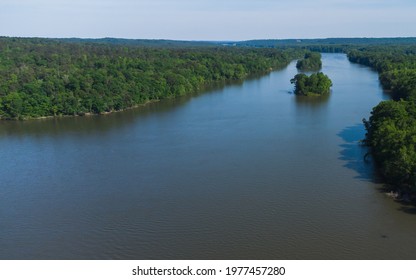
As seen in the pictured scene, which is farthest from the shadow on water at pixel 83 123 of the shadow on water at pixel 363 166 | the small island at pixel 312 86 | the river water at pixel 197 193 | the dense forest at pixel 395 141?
the dense forest at pixel 395 141

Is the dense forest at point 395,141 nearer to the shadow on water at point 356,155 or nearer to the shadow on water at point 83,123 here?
the shadow on water at point 356,155

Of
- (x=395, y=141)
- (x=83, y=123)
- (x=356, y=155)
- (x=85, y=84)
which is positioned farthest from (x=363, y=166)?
(x=85, y=84)

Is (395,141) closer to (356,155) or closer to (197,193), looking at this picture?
(356,155)

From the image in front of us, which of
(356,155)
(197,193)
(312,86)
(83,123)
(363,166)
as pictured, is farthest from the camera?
(312,86)

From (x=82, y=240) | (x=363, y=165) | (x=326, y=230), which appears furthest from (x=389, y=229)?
(x=82, y=240)

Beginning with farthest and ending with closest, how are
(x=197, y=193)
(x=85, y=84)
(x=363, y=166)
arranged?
(x=85, y=84), (x=363, y=166), (x=197, y=193)

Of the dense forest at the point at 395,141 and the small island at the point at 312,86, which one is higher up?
the small island at the point at 312,86

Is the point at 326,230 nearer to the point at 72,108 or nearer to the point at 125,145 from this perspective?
the point at 125,145

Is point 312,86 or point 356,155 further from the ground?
point 312,86
